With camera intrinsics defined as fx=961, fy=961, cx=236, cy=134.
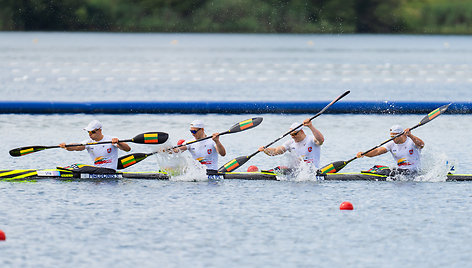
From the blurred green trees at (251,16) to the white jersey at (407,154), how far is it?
78645 mm

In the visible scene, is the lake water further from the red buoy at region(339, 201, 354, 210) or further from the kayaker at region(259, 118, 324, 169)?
the kayaker at region(259, 118, 324, 169)

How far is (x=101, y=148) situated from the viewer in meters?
18.5

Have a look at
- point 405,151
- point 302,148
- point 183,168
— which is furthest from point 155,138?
point 405,151

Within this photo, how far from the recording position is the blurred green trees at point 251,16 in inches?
3821

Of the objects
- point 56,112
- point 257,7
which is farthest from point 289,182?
point 257,7

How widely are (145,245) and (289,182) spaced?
17.9 feet

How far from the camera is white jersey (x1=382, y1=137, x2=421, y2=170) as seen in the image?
1845cm

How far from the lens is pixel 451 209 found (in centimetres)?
1611

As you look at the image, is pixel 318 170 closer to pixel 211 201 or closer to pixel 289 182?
pixel 289 182

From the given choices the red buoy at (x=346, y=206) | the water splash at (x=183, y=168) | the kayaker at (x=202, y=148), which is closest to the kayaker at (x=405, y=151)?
the red buoy at (x=346, y=206)

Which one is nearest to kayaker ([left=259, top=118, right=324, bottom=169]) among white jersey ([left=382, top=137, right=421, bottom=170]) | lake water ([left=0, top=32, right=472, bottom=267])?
lake water ([left=0, top=32, right=472, bottom=267])

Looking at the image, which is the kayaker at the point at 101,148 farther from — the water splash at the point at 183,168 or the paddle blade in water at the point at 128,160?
the water splash at the point at 183,168

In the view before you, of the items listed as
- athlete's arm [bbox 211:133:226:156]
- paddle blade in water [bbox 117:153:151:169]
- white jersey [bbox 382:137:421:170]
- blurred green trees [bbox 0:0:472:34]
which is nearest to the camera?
athlete's arm [bbox 211:133:226:156]

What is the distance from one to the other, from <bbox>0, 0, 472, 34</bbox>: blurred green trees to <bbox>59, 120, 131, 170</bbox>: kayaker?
7805 cm
